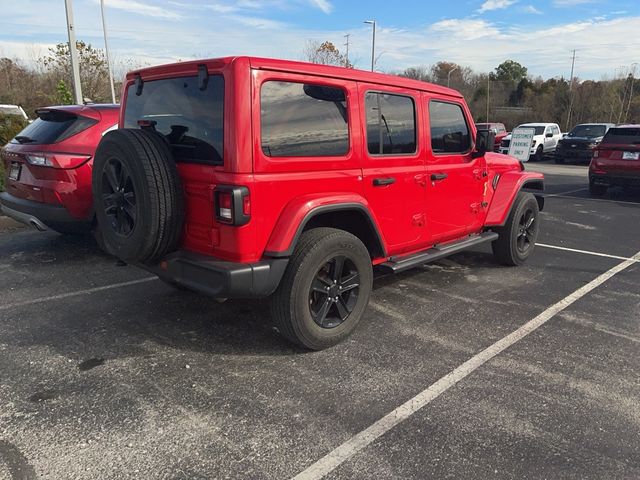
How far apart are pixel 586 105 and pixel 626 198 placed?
26.2 metres

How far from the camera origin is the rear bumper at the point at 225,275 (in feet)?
9.89

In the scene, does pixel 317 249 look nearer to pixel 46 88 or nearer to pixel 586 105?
pixel 46 88

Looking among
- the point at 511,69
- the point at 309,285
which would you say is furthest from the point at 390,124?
the point at 511,69

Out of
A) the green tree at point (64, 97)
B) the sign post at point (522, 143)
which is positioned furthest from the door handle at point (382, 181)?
the green tree at point (64, 97)

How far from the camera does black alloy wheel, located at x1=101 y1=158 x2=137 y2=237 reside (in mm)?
3334

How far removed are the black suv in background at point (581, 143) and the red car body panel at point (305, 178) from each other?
17925 mm

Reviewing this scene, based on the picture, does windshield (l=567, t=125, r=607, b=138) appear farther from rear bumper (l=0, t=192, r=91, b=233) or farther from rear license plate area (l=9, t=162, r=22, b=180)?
rear license plate area (l=9, t=162, r=22, b=180)

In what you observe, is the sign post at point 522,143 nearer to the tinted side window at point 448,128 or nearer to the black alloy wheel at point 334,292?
the tinted side window at point 448,128

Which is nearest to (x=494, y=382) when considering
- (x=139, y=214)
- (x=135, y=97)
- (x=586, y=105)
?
(x=139, y=214)

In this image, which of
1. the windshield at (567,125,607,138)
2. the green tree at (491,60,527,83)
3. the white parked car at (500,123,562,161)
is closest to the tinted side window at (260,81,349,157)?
the white parked car at (500,123,562,161)

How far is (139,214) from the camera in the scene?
3.14 meters

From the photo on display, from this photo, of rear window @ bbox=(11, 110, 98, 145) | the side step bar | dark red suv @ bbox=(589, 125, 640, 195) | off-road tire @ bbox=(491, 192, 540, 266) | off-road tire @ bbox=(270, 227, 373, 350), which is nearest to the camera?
off-road tire @ bbox=(270, 227, 373, 350)

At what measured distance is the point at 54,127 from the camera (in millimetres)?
5395

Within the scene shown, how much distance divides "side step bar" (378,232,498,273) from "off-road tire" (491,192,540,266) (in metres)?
0.30
